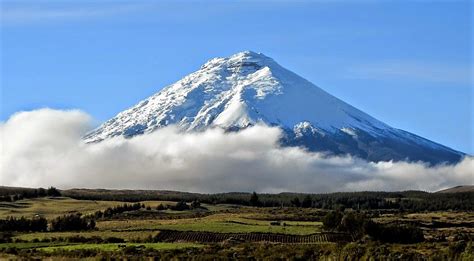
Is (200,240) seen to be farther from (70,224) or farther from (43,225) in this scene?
(43,225)

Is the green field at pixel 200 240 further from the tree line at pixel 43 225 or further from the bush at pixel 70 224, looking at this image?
the tree line at pixel 43 225

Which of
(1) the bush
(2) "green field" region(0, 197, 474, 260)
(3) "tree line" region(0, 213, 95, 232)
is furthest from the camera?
(3) "tree line" region(0, 213, 95, 232)

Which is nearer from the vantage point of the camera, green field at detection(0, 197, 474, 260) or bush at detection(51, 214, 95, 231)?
green field at detection(0, 197, 474, 260)

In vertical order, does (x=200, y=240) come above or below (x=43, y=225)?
below

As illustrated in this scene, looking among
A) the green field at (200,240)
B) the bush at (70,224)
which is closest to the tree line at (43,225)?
the bush at (70,224)

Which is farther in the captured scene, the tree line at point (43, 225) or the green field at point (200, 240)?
the tree line at point (43, 225)

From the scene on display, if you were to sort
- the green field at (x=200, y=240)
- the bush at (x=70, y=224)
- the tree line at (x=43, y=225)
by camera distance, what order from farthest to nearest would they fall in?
1. the tree line at (x=43, y=225)
2. the bush at (x=70, y=224)
3. the green field at (x=200, y=240)

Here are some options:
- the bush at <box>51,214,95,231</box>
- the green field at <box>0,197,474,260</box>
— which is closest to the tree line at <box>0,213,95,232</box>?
the bush at <box>51,214,95,231</box>

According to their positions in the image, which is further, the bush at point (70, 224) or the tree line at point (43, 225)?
the tree line at point (43, 225)

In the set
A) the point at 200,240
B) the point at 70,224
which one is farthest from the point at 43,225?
the point at 200,240

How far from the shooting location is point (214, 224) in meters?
113

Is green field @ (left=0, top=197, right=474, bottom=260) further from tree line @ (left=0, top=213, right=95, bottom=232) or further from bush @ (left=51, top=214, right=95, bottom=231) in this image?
tree line @ (left=0, top=213, right=95, bottom=232)

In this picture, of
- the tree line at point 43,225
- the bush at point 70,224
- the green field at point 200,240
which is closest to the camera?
the green field at point 200,240

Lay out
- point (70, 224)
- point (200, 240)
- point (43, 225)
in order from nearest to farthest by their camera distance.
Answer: point (200, 240) < point (70, 224) < point (43, 225)
